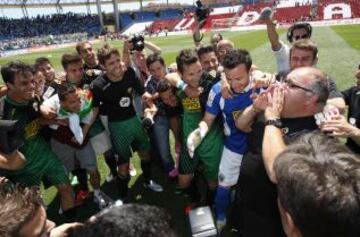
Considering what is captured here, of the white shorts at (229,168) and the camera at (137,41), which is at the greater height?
the camera at (137,41)

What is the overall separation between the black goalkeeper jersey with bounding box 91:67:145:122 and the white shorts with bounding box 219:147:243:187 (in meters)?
1.82

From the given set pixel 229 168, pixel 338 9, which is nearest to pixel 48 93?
pixel 229 168

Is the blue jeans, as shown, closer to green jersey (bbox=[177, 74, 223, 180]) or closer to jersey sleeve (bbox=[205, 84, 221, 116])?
green jersey (bbox=[177, 74, 223, 180])

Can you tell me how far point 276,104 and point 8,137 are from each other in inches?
99.1

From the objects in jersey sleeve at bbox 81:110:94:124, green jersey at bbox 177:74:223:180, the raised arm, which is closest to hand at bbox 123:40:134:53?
jersey sleeve at bbox 81:110:94:124

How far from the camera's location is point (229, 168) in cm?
477

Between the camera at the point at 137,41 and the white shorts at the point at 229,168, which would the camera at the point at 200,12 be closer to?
the camera at the point at 137,41

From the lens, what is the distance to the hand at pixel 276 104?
9.05ft

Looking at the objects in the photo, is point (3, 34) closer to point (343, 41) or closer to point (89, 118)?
point (343, 41)

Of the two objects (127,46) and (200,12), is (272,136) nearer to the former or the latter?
(127,46)

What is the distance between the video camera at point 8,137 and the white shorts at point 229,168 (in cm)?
249

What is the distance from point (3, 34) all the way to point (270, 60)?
57.8 meters

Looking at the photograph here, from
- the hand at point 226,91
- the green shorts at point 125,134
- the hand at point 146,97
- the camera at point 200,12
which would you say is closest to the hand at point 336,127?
the hand at point 226,91

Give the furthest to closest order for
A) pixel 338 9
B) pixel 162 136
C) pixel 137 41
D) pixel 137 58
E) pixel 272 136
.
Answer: pixel 338 9
pixel 137 58
pixel 137 41
pixel 162 136
pixel 272 136
